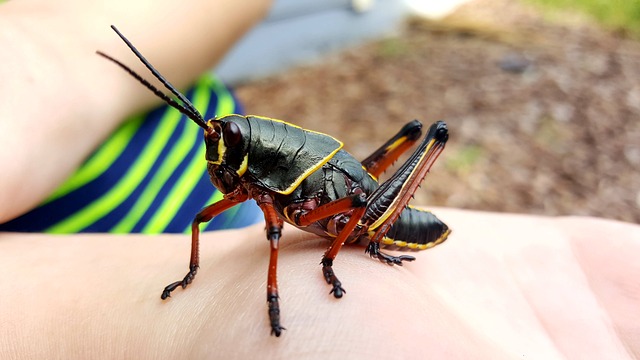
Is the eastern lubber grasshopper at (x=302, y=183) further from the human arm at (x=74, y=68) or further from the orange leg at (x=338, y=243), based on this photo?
Answer: the human arm at (x=74, y=68)

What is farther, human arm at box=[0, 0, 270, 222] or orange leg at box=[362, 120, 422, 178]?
orange leg at box=[362, 120, 422, 178]

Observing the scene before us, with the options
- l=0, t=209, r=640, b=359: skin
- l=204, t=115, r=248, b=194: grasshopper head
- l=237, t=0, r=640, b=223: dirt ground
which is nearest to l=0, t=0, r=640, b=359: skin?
l=0, t=209, r=640, b=359: skin

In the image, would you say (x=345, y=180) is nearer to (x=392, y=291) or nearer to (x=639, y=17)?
(x=392, y=291)

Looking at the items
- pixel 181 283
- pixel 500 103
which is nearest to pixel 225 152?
pixel 181 283

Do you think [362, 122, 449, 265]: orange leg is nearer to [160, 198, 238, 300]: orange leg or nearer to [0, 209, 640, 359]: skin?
[0, 209, 640, 359]: skin

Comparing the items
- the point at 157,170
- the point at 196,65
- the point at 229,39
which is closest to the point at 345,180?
the point at 157,170

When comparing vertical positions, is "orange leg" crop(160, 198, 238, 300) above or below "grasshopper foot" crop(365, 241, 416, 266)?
below

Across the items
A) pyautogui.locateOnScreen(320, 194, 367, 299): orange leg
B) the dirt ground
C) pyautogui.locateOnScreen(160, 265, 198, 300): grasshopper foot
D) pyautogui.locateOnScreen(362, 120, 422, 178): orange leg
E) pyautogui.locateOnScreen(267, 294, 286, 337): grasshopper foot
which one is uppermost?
the dirt ground
